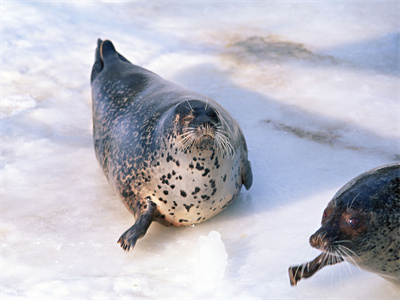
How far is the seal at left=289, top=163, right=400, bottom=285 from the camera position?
2.46 meters

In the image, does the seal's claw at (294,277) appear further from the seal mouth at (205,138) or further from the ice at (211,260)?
the seal mouth at (205,138)

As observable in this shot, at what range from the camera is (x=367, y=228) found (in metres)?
2.47

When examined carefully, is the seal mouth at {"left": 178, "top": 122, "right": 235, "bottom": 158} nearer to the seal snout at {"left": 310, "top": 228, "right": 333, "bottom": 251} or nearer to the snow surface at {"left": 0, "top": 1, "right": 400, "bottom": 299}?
the snow surface at {"left": 0, "top": 1, "right": 400, "bottom": 299}

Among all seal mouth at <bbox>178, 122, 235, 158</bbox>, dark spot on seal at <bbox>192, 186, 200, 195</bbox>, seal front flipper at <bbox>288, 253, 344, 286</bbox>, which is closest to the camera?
seal front flipper at <bbox>288, 253, 344, 286</bbox>

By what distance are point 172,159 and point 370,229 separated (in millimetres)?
1141

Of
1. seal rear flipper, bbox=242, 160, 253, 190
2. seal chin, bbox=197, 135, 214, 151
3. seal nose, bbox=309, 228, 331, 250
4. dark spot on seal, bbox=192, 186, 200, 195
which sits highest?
seal chin, bbox=197, 135, 214, 151

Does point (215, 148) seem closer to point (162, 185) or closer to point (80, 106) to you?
point (162, 185)

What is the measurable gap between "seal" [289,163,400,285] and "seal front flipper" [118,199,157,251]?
3.30ft

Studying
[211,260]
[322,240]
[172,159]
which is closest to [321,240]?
[322,240]

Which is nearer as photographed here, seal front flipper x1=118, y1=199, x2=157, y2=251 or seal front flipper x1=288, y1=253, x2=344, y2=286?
seal front flipper x1=288, y1=253, x2=344, y2=286

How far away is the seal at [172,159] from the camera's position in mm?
3115

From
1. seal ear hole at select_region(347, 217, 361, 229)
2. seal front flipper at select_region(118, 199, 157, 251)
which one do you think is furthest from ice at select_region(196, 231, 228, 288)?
seal ear hole at select_region(347, 217, 361, 229)

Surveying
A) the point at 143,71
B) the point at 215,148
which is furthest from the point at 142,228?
the point at 143,71

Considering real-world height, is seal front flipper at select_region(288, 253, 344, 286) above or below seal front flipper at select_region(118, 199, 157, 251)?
above
